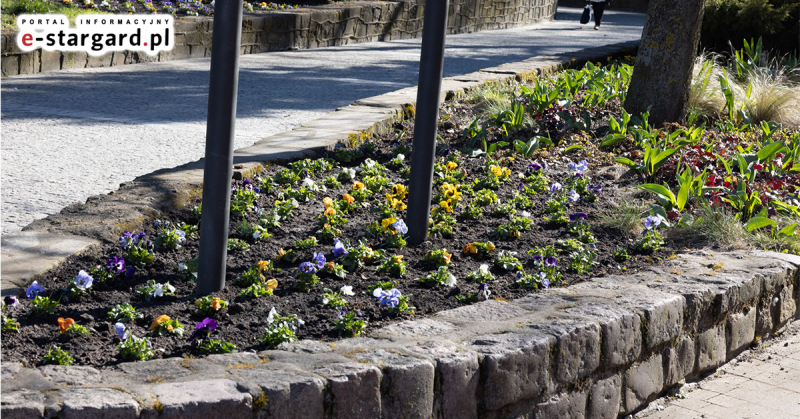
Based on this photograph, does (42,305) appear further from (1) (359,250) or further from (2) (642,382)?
(2) (642,382)

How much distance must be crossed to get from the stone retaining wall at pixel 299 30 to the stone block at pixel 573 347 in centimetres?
570

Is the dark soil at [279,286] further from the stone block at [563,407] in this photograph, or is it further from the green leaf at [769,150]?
the green leaf at [769,150]

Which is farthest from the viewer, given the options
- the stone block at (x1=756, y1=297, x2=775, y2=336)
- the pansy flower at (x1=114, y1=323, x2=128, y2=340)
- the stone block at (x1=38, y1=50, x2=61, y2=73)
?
the stone block at (x1=38, y1=50, x2=61, y2=73)

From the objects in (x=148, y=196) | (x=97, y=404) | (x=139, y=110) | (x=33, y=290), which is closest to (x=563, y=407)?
(x=97, y=404)

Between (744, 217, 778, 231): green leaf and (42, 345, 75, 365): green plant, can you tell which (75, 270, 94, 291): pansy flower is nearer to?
(42, 345, 75, 365): green plant

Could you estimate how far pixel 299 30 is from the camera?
1013 centimetres

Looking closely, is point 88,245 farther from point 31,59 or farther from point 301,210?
point 31,59

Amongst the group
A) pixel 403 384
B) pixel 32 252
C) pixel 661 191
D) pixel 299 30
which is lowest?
pixel 403 384

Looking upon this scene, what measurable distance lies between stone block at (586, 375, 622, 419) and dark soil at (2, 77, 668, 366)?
43 centimetres

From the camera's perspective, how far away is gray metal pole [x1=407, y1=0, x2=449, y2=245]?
3.05 m

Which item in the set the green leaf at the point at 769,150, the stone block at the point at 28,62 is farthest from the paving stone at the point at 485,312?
the stone block at the point at 28,62

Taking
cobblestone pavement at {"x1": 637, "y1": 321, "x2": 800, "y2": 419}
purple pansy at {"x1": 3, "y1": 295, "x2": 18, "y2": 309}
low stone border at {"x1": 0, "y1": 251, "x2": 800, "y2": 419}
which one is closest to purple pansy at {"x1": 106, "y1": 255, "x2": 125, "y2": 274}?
purple pansy at {"x1": 3, "y1": 295, "x2": 18, "y2": 309}

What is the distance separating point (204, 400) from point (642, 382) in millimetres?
1600

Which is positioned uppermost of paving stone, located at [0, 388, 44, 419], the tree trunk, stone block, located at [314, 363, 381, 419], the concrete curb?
the tree trunk
